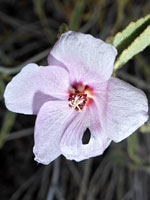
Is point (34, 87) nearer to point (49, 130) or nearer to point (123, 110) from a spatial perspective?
point (49, 130)

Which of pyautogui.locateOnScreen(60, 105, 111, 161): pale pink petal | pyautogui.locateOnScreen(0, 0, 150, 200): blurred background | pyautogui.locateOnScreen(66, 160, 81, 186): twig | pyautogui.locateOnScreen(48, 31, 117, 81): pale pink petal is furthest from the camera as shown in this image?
pyautogui.locateOnScreen(66, 160, 81, 186): twig

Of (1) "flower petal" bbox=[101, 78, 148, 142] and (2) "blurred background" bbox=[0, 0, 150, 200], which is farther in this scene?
(2) "blurred background" bbox=[0, 0, 150, 200]

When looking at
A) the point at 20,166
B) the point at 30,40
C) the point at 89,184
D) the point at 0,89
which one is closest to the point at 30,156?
the point at 20,166

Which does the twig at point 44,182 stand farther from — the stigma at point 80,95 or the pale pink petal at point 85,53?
the pale pink petal at point 85,53

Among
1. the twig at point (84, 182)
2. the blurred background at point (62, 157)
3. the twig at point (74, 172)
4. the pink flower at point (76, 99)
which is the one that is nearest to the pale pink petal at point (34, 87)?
the pink flower at point (76, 99)

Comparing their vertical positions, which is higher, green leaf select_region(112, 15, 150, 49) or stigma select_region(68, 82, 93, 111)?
green leaf select_region(112, 15, 150, 49)

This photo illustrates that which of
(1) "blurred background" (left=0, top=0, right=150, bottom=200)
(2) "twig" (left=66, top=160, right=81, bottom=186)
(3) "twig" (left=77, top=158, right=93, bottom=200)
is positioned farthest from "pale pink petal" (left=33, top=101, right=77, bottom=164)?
(2) "twig" (left=66, top=160, right=81, bottom=186)

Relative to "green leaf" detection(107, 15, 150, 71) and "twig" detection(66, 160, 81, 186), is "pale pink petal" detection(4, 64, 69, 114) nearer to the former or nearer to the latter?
"green leaf" detection(107, 15, 150, 71)

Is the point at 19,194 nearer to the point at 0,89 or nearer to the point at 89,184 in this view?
the point at 89,184
